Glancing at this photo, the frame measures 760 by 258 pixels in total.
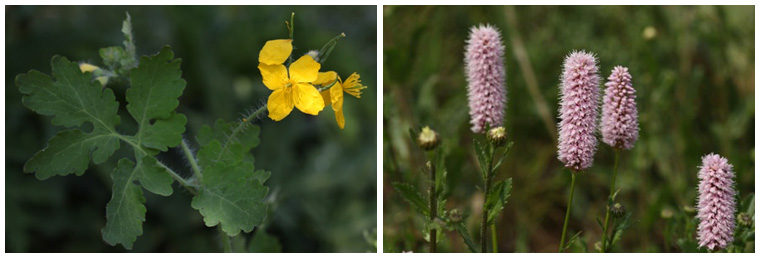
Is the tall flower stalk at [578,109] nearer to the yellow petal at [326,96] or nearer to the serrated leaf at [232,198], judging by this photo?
the yellow petal at [326,96]

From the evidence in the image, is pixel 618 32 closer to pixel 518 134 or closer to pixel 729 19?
pixel 729 19

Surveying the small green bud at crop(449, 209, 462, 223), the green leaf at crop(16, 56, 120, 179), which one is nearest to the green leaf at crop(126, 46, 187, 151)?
the green leaf at crop(16, 56, 120, 179)

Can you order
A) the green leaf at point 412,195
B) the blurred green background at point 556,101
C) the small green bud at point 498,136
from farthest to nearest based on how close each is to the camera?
the blurred green background at point 556,101 → the green leaf at point 412,195 → the small green bud at point 498,136

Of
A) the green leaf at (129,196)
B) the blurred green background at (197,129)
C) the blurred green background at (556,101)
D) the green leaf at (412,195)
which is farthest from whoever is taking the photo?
the blurred green background at (197,129)

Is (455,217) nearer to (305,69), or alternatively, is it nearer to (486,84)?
(486,84)

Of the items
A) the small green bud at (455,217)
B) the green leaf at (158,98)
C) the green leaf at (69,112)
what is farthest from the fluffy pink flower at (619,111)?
the green leaf at (69,112)

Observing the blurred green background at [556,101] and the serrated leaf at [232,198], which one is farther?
the blurred green background at [556,101]

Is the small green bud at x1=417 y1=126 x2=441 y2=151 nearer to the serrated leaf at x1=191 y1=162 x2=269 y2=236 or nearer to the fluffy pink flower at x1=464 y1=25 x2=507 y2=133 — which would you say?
the fluffy pink flower at x1=464 y1=25 x2=507 y2=133
